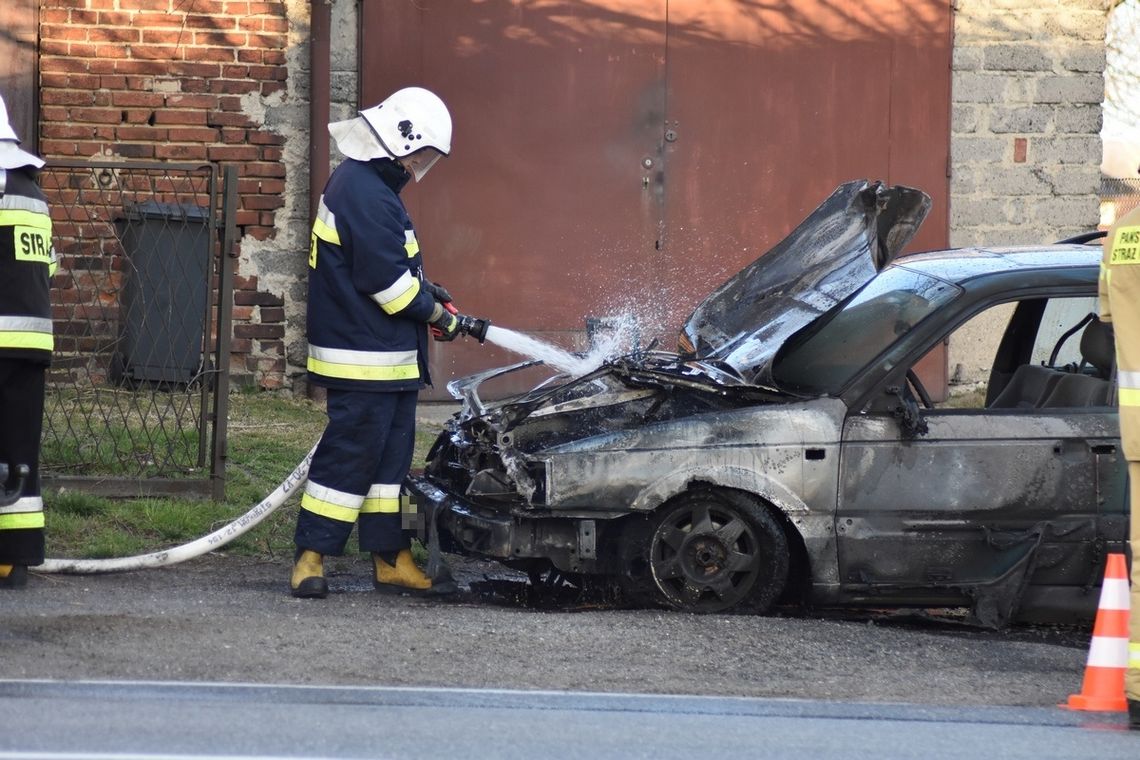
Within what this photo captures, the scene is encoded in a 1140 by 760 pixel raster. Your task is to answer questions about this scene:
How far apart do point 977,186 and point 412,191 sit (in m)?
3.93

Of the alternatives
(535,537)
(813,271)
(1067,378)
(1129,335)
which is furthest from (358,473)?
(1129,335)

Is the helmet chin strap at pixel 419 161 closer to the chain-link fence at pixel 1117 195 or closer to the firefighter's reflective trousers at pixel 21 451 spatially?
the firefighter's reflective trousers at pixel 21 451

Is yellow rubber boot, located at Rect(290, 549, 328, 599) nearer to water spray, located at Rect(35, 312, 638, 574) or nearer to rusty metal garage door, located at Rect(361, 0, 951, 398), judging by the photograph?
water spray, located at Rect(35, 312, 638, 574)

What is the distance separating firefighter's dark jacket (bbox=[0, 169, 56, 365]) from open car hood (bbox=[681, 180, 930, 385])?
2.59 meters

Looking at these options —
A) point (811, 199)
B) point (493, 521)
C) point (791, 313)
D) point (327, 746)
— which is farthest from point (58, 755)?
point (811, 199)

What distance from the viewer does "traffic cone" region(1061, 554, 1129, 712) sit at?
4.93 meters

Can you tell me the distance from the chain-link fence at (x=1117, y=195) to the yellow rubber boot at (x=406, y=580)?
23.9ft

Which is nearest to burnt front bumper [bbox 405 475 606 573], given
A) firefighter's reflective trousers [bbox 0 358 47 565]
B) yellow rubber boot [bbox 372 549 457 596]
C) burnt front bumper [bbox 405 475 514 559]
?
burnt front bumper [bbox 405 475 514 559]

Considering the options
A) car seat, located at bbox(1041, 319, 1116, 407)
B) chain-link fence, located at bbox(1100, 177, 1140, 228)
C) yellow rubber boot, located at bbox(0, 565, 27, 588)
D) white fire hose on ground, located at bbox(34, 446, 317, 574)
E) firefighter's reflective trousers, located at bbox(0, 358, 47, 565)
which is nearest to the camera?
car seat, located at bbox(1041, 319, 1116, 407)

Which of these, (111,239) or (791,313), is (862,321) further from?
(111,239)

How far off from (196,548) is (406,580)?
1.02 meters

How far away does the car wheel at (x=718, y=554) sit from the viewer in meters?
5.96

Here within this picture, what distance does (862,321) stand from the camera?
638 cm

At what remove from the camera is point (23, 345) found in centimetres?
618
